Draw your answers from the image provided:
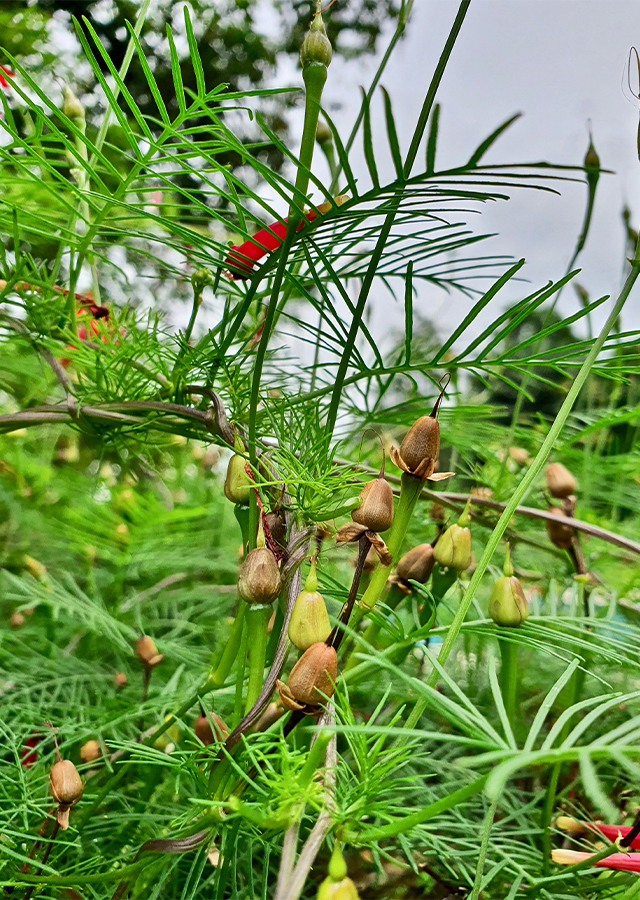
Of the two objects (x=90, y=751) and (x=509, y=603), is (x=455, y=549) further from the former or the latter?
(x=90, y=751)

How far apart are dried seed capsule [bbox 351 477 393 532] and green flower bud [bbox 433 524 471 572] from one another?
5 cm

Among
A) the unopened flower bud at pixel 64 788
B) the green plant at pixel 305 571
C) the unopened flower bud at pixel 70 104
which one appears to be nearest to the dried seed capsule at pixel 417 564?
the green plant at pixel 305 571

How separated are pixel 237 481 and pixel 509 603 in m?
0.08

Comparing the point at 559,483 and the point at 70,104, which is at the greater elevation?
the point at 70,104

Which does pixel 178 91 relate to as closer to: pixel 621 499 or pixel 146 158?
pixel 146 158

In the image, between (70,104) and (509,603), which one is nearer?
(509,603)

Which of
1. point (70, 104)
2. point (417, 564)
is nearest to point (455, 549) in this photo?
point (417, 564)

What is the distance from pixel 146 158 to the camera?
20cm

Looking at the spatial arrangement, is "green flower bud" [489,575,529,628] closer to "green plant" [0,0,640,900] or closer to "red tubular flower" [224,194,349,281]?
"green plant" [0,0,640,900]

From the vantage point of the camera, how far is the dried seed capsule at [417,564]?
201mm

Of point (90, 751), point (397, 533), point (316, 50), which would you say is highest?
point (316, 50)

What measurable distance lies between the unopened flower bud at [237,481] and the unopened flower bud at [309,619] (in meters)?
0.04

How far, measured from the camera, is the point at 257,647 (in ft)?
0.50

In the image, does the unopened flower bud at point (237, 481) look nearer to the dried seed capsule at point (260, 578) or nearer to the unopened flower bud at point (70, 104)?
the dried seed capsule at point (260, 578)
